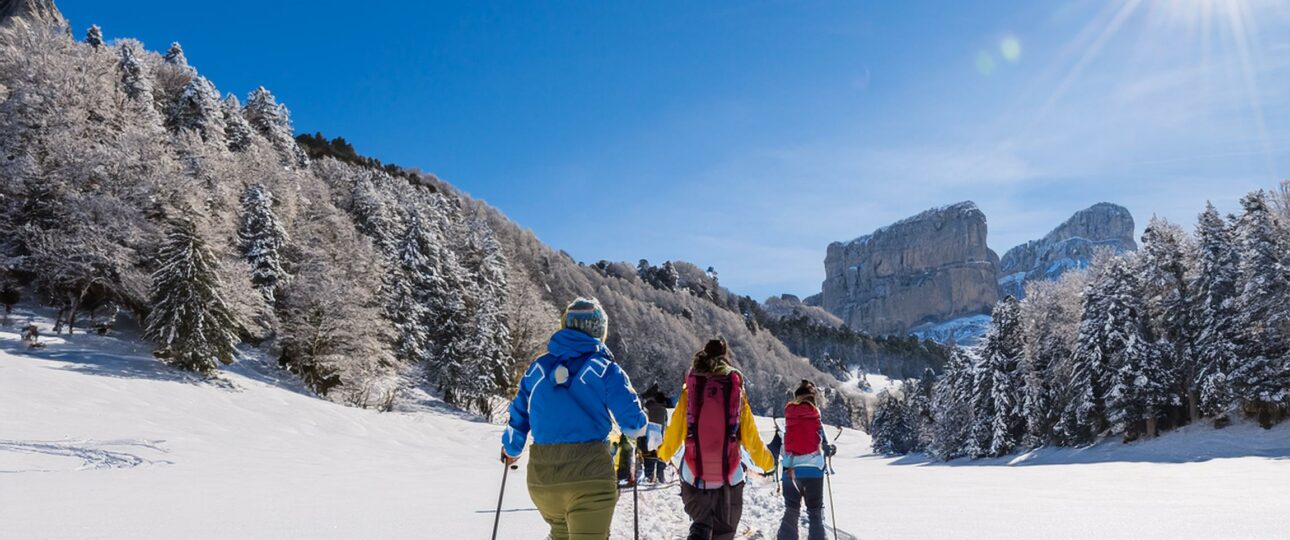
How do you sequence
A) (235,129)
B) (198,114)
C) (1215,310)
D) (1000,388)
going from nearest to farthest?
(1215,310) → (1000,388) → (198,114) → (235,129)

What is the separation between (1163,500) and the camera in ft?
33.5

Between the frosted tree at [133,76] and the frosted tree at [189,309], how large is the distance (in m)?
22.8

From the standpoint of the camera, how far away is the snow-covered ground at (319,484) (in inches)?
286

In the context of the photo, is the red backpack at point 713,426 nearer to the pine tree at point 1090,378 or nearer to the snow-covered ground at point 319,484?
the snow-covered ground at point 319,484

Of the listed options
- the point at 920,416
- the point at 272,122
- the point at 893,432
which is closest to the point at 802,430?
the point at 920,416

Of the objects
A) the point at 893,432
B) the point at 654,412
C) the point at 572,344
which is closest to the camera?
the point at 572,344

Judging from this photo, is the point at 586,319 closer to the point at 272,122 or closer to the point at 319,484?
the point at 319,484

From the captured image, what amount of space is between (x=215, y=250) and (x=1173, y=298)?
43.0 metres

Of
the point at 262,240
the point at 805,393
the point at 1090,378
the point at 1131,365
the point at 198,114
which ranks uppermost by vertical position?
the point at 198,114

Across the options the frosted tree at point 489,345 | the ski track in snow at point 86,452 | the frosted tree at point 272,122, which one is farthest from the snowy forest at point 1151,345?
the frosted tree at point 272,122

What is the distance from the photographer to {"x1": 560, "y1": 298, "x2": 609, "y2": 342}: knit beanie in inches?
157

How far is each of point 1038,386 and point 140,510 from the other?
36512 mm

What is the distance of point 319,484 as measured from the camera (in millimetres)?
10875

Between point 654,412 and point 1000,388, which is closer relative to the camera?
point 654,412
